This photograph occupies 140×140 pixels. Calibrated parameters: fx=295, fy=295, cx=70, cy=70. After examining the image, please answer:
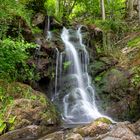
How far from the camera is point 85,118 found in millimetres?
11406

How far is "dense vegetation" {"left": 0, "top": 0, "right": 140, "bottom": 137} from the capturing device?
10.5 meters

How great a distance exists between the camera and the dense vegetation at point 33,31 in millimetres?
10547

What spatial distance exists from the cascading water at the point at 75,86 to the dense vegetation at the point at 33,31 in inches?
39.6

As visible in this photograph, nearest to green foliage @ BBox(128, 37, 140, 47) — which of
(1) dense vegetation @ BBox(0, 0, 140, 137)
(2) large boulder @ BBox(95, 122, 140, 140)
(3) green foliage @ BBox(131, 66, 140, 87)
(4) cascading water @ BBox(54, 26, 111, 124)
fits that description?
(1) dense vegetation @ BBox(0, 0, 140, 137)

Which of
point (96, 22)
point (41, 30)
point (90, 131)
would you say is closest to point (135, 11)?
point (96, 22)

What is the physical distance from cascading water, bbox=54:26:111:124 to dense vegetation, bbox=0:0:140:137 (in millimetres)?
1005

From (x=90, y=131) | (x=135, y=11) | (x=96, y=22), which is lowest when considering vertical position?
(x=90, y=131)

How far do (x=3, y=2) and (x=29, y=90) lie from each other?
12.4 ft

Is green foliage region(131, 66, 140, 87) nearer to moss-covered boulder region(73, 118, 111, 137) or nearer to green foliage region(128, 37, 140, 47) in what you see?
green foliage region(128, 37, 140, 47)

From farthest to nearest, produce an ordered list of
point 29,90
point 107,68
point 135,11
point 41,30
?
point 135,11 → point 41,30 → point 107,68 → point 29,90

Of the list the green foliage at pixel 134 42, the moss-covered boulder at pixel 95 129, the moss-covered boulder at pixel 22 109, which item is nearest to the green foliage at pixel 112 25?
the green foliage at pixel 134 42

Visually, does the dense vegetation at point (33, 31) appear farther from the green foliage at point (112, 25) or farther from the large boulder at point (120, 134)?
the large boulder at point (120, 134)

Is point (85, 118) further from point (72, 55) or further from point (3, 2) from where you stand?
point (3, 2)

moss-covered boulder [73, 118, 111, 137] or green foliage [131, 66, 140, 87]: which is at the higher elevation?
green foliage [131, 66, 140, 87]
